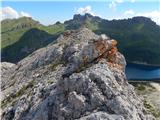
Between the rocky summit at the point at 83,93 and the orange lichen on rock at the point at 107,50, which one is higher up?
the orange lichen on rock at the point at 107,50

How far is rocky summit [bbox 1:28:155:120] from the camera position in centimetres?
2939

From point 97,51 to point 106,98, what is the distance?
314 inches

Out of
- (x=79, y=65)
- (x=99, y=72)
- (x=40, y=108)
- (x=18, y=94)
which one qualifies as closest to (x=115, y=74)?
(x=99, y=72)

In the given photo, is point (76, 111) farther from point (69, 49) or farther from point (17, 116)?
point (69, 49)

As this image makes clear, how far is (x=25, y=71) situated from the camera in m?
49.7

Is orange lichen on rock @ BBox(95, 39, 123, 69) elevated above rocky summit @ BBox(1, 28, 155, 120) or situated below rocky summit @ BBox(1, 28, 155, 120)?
above

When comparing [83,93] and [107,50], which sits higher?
[107,50]

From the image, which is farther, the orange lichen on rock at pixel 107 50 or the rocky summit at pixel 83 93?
the orange lichen on rock at pixel 107 50

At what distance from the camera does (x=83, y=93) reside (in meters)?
30.7

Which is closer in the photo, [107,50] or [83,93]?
[83,93]

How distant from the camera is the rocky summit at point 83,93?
29.4m

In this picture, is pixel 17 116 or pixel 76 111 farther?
pixel 17 116

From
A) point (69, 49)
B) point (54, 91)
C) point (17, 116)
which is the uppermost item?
point (69, 49)

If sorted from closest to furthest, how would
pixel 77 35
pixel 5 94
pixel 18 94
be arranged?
pixel 18 94 → pixel 5 94 → pixel 77 35
